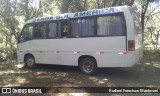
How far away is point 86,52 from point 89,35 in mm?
831

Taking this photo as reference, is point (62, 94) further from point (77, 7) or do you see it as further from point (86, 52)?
point (77, 7)

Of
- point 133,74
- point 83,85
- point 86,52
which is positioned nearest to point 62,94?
→ point 83,85

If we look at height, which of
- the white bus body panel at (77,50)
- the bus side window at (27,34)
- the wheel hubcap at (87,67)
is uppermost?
the bus side window at (27,34)

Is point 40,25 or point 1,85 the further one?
point 40,25

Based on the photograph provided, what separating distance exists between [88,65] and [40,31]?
12.4 feet

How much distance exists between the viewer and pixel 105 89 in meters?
7.99

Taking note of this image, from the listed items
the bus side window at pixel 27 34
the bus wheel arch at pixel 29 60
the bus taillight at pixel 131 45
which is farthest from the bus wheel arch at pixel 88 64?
the bus side window at pixel 27 34

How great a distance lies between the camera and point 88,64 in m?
10.9

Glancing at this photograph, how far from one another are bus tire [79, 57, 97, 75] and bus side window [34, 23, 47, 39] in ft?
9.98

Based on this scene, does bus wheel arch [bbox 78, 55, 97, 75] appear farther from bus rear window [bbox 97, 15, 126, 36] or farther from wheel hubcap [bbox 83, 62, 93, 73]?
bus rear window [bbox 97, 15, 126, 36]

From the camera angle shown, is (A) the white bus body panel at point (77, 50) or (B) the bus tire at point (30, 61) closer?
(A) the white bus body panel at point (77, 50)

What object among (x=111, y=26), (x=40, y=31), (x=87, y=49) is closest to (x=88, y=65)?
(x=87, y=49)

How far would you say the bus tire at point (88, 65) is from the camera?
1064 cm

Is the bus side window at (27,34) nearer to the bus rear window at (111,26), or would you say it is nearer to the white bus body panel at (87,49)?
the white bus body panel at (87,49)
